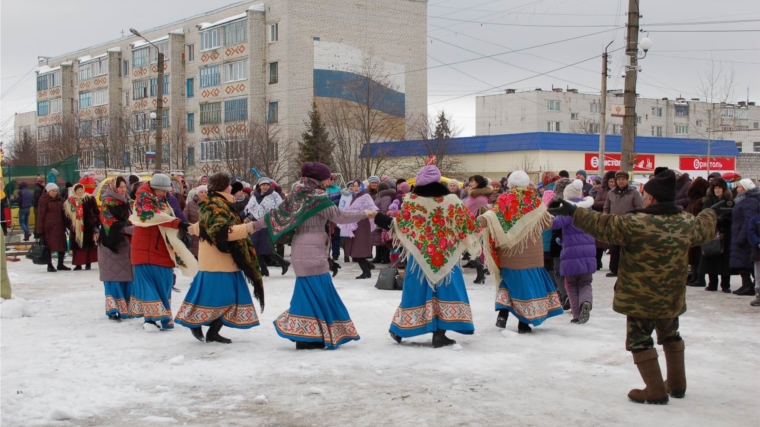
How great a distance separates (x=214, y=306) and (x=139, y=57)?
60282mm

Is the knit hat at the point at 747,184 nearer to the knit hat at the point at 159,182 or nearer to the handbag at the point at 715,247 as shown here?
the handbag at the point at 715,247

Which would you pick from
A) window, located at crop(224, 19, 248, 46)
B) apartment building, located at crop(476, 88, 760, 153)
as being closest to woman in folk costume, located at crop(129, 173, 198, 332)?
window, located at crop(224, 19, 248, 46)

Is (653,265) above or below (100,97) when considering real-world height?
below

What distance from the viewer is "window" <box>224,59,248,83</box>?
5221 centimetres

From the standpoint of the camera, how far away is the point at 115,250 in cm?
1013

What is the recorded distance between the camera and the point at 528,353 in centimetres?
796

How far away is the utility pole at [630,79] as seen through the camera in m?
17.3

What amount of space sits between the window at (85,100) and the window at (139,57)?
7891mm

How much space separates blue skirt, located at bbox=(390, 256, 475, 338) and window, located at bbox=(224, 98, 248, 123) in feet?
148

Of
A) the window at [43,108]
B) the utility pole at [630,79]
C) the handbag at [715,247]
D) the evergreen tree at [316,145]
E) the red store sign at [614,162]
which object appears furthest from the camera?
the window at [43,108]

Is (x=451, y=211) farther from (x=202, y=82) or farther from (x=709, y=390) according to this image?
(x=202, y=82)

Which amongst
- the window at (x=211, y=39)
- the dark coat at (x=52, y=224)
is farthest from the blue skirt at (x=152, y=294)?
the window at (x=211, y=39)

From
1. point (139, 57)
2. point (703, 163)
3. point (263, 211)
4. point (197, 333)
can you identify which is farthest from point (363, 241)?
point (139, 57)

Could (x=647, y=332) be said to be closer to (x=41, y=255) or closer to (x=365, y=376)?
(x=365, y=376)
